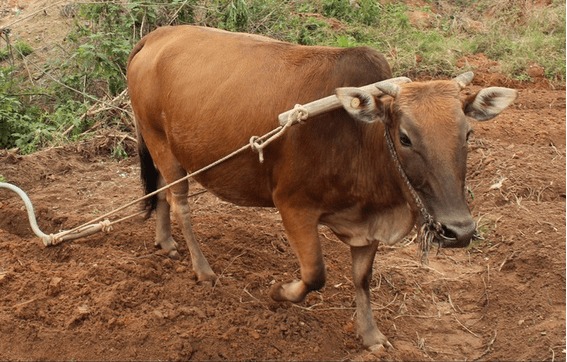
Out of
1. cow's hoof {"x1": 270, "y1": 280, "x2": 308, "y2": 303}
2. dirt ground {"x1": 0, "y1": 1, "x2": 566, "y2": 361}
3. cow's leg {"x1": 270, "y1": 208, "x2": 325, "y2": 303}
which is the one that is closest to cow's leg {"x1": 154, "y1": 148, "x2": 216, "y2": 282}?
dirt ground {"x1": 0, "y1": 1, "x2": 566, "y2": 361}

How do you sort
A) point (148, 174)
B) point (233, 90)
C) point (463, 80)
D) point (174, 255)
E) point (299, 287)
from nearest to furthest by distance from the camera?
point (463, 80)
point (299, 287)
point (233, 90)
point (174, 255)
point (148, 174)

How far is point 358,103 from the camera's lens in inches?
159

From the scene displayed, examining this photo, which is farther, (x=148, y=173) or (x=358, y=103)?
(x=148, y=173)

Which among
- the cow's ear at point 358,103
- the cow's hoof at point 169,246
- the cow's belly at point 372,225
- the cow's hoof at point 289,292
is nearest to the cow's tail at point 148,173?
the cow's hoof at point 169,246

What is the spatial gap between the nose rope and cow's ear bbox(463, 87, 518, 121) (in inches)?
17.2

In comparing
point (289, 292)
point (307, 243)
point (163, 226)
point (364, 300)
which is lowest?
point (163, 226)

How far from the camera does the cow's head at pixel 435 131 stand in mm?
3891

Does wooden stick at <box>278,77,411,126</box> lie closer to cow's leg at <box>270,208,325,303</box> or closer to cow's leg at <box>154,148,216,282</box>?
cow's leg at <box>270,208,325,303</box>

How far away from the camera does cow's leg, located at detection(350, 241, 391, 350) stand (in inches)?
196

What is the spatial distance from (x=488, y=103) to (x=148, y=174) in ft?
9.90

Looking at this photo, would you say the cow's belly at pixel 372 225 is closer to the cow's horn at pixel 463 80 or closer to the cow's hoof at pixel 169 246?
the cow's horn at pixel 463 80

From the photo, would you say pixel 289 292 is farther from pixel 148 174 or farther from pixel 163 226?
pixel 148 174

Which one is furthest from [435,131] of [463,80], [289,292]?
[289,292]

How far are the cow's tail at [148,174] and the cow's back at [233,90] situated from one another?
0.49 metres
